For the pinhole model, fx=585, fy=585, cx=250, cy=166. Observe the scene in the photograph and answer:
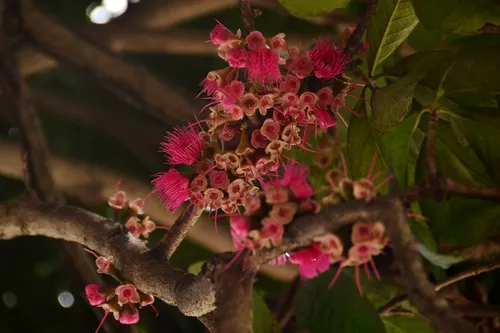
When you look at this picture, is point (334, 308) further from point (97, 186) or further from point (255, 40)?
point (97, 186)

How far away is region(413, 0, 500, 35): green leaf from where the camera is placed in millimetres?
603

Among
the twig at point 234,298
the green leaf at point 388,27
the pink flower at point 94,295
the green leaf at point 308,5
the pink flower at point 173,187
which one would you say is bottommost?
the pink flower at point 94,295

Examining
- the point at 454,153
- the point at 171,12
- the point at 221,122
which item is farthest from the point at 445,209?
the point at 171,12

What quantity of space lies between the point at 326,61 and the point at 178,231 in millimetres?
246

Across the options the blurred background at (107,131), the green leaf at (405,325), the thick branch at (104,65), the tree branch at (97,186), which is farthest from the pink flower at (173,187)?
the tree branch at (97,186)

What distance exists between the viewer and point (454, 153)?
698mm

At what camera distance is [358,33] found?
0.68 m

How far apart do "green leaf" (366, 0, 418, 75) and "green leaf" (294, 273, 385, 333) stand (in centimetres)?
26

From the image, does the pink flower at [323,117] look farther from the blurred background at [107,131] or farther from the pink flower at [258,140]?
the blurred background at [107,131]

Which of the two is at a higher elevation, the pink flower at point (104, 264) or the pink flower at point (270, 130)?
the pink flower at point (270, 130)

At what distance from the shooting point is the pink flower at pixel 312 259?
45 cm

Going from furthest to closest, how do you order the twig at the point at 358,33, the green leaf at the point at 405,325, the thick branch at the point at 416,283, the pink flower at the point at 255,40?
1. the green leaf at the point at 405,325
2. the twig at the point at 358,33
3. the pink flower at the point at 255,40
4. the thick branch at the point at 416,283

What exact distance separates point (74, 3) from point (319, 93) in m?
1.74

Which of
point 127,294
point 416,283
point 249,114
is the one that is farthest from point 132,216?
point 416,283
